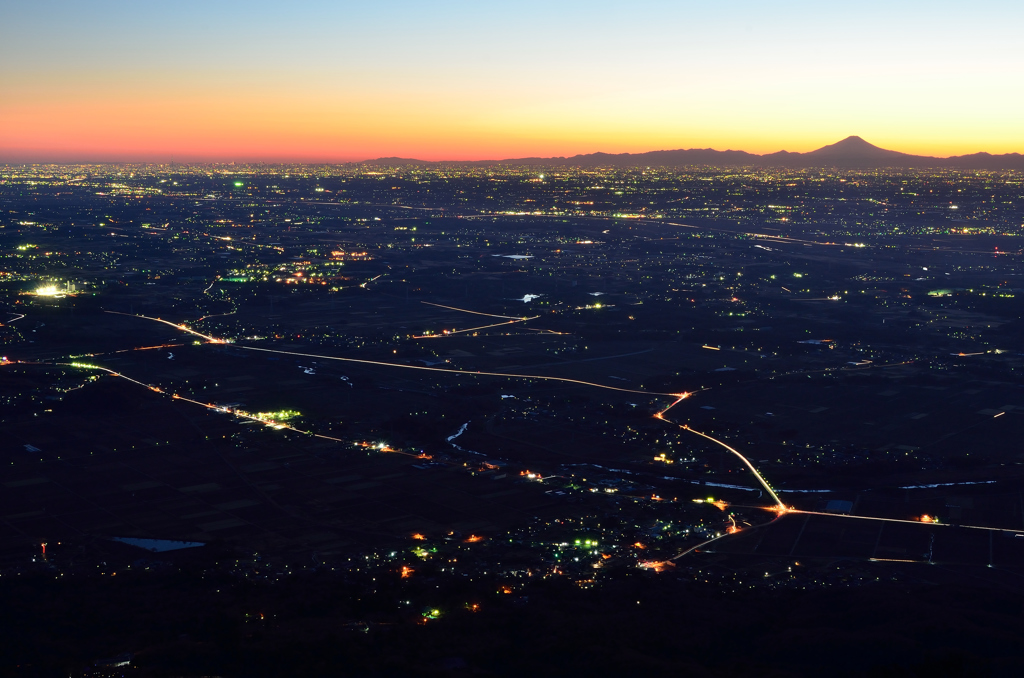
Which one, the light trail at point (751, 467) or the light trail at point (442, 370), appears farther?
the light trail at point (442, 370)

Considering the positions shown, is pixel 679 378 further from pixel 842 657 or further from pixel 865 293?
pixel 865 293

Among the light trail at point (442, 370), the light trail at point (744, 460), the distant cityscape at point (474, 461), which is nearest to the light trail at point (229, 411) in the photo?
the distant cityscape at point (474, 461)

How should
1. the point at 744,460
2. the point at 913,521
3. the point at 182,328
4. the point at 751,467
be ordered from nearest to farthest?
the point at 913,521, the point at 751,467, the point at 744,460, the point at 182,328

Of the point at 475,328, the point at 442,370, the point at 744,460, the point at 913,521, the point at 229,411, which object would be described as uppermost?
the point at 229,411

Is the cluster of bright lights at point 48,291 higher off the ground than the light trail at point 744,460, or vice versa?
the cluster of bright lights at point 48,291

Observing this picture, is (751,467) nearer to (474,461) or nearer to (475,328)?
(474,461)

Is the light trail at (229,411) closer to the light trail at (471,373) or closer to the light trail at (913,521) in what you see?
the light trail at (471,373)

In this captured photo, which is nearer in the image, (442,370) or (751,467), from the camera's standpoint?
(751,467)

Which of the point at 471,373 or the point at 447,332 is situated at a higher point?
the point at 471,373

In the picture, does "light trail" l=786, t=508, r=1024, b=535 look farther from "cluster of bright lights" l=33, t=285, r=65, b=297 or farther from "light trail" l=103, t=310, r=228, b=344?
"cluster of bright lights" l=33, t=285, r=65, b=297

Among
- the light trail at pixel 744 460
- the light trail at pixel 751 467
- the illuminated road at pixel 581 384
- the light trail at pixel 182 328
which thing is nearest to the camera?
the illuminated road at pixel 581 384

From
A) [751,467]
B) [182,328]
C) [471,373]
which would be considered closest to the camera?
[751,467]

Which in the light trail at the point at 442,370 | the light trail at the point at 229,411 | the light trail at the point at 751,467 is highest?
the light trail at the point at 229,411

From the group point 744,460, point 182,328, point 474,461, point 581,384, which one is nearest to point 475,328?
point 182,328
